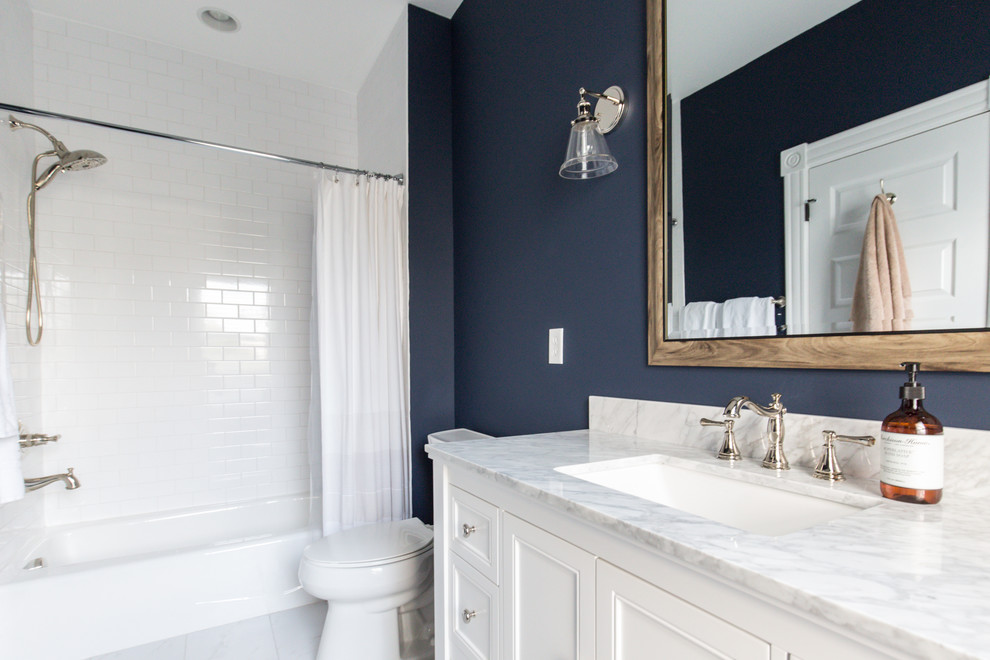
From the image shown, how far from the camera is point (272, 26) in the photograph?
2.45 metres

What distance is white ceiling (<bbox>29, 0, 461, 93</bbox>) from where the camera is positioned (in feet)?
7.51

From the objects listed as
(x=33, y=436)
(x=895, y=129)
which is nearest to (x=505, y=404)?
(x=895, y=129)

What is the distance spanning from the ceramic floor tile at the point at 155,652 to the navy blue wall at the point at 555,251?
1.40m

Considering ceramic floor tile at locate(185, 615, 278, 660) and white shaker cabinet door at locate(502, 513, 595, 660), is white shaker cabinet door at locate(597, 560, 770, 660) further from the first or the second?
ceramic floor tile at locate(185, 615, 278, 660)

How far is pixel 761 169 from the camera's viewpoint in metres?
1.04

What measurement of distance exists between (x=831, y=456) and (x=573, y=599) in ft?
1.66

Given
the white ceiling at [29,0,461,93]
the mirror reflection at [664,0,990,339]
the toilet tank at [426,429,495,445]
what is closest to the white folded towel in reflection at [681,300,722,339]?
the mirror reflection at [664,0,990,339]

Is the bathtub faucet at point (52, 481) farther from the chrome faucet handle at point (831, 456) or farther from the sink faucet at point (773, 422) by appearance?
the chrome faucet handle at point (831, 456)

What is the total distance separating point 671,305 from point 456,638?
985 mm

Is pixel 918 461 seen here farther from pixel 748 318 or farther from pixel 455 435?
pixel 455 435

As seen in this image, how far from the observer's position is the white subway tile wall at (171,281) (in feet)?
7.70

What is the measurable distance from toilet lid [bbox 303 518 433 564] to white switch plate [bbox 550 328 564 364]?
0.81 metres

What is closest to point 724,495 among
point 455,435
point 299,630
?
point 455,435

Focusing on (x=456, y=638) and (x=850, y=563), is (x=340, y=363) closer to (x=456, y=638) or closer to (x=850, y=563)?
(x=456, y=638)
